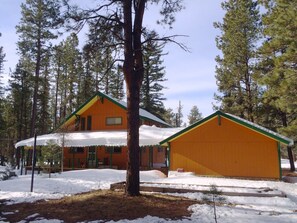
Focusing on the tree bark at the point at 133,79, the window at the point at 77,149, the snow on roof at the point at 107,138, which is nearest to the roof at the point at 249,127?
the snow on roof at the point at 107,138

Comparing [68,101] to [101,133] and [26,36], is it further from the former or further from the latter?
[101,133]

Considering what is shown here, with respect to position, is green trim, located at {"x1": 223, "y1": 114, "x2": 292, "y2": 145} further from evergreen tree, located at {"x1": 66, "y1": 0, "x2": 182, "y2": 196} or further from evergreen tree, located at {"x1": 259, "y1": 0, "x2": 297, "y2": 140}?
evergreen tree, located at {"x1": 66, "y1": 0, "x2": 182, "y2": 196}

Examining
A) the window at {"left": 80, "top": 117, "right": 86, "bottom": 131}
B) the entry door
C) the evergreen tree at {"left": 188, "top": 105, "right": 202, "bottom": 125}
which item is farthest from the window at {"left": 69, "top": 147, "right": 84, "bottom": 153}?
the evergreen tree at {"left": 188, "top": 105, "right": 202, "bottom": 125}

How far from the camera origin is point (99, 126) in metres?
27.2

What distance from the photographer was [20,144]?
25844 mm

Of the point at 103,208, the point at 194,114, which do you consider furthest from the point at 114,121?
the point at 194,114

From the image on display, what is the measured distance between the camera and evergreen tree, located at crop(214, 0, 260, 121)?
24188 millimetres

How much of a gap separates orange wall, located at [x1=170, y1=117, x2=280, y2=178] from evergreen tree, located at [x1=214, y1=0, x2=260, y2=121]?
26.5ft

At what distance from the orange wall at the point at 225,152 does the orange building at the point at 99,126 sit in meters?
7.99

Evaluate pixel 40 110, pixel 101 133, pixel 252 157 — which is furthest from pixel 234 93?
pixel 40 110

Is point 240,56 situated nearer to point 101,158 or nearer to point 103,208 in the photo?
point 101,158

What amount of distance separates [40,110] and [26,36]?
15961 mm

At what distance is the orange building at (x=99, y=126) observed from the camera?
25.3 metres

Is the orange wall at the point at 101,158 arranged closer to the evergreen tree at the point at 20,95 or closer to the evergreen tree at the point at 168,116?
the evergreen tree at the point at 20,95
